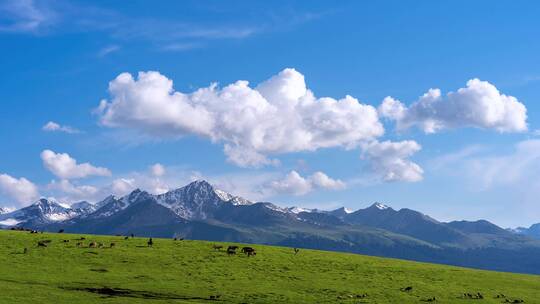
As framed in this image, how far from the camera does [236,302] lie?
63.8m

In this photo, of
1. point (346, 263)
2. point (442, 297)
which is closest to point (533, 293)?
point (442, 297)

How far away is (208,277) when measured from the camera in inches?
2963

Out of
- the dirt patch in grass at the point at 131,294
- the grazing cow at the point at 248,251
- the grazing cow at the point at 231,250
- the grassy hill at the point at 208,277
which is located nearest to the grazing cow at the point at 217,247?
the grassy hill at the point at 208,277

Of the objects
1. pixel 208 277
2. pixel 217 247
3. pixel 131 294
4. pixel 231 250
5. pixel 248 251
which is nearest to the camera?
pixel 131 294

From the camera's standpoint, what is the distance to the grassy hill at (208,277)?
2571 inches

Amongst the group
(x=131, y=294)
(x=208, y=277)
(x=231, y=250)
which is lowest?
(x=131, y=294)

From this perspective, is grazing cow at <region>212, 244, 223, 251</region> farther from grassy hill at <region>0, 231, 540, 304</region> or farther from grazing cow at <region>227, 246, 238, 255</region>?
grazing cow at <region>227, 246, 238, 255</region>

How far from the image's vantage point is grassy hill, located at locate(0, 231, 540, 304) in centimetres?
6531

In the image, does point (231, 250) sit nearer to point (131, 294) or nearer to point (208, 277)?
point (208, 277)

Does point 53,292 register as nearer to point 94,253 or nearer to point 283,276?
point 94,253

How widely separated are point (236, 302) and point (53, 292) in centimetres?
2005

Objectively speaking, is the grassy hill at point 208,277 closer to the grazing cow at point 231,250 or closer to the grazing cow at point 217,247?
the grazing cow at point 231,250

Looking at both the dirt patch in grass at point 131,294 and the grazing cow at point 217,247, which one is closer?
the dirt patch in grass at point 131,294

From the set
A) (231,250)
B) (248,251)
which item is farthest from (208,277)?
(248,251)
